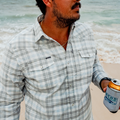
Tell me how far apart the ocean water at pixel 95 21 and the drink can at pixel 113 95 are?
12.8 ft

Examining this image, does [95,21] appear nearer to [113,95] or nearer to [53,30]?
[53,30]

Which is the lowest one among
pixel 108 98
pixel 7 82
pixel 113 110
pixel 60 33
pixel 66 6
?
pixel 113 110

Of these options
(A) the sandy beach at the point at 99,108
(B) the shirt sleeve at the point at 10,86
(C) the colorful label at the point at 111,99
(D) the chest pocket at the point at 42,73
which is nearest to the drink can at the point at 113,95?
(C) the colorful label at the point at 111,99

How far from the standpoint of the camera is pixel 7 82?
133cm

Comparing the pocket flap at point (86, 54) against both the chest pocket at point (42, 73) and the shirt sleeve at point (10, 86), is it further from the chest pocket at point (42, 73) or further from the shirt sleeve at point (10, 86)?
the shirt sleeve at point (10, 86)

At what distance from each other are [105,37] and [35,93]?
23.9 feet

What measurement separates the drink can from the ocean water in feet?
12.8

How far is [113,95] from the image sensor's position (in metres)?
1.39

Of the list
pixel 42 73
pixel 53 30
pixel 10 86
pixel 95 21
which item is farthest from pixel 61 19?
pixel 95 21

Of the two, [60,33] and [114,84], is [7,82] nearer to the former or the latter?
[60,33]

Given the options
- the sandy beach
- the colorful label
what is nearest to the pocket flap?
the colorful label

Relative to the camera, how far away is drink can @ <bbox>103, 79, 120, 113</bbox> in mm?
1353

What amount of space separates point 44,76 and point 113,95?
69 cm

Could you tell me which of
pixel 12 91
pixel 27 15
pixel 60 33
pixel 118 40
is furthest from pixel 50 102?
pixel 27 15
